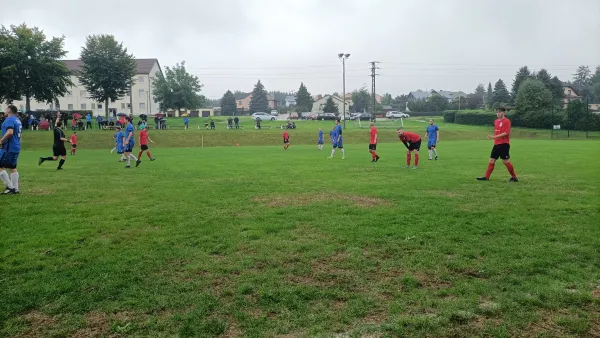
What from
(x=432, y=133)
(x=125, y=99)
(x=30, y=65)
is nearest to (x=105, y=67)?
(x=30, y=65)

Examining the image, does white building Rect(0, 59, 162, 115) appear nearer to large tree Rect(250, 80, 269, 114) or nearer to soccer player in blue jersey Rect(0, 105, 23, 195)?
large tree Rect(250, 80, 269, 114)

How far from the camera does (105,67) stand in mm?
58406

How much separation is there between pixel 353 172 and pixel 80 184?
9.22 m

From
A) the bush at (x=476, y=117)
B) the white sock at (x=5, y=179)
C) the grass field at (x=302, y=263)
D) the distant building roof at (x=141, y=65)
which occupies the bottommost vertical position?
the grass field at (x=302, y=263)

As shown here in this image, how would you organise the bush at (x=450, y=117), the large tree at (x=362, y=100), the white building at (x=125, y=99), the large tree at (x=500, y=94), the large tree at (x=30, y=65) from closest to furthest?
the large tree at (x=30, y=65) → the bush at (x=450, y=117) → the large tree at (x=500, y=94) → the white building at (x=125, y=99) → the large tree at (x=362, y=100)

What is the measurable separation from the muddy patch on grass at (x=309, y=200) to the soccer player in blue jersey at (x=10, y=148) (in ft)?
20.8

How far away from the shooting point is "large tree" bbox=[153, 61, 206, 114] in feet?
231

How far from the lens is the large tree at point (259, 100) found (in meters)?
125

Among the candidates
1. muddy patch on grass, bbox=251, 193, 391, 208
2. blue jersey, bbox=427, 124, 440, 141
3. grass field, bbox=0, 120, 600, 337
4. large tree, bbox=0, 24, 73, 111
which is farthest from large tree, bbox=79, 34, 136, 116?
muddy patch on grass, bbox=251, 193, 391, 208

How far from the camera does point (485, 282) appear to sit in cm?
479

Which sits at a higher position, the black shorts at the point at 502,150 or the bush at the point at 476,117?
the bush at the point at 476,117

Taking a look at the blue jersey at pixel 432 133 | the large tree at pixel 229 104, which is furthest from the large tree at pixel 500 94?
the blue jersey at pixel 432 133

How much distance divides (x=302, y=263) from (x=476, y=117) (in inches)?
2833

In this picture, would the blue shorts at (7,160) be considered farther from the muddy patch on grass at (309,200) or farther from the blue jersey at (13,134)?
the muddy patch on grass at (309,200)
